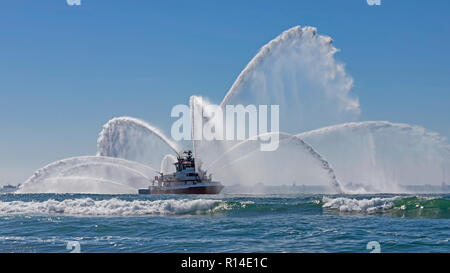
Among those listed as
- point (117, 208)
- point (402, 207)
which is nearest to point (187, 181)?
point (117, 208)

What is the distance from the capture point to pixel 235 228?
23.4 metres

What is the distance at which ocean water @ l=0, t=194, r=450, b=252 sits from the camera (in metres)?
17.8

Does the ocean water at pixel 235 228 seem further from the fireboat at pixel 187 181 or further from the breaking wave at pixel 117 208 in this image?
the fireboat at pixel 187 181

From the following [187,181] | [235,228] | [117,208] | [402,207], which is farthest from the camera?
[187,181]

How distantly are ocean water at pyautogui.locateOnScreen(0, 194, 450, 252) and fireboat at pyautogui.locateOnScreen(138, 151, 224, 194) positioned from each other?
121 ft

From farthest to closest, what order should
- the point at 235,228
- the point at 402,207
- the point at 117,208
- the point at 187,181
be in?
the point at 187,181, the point at 117,208, the point at 402,207, the point at 235,228

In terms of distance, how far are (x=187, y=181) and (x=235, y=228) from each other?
51.2 m

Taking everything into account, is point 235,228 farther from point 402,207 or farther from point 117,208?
point 402,207

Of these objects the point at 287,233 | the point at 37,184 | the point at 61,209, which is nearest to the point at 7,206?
the point at 61,209

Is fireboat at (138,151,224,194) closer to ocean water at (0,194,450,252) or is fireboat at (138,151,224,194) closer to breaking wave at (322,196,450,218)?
ocean water at (0,194,450,252)

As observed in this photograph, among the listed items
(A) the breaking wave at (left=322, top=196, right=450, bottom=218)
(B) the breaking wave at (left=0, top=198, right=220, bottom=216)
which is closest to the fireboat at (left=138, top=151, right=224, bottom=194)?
(B) the breaking wave at (left=0, top=198, right=220, bottom=216)
